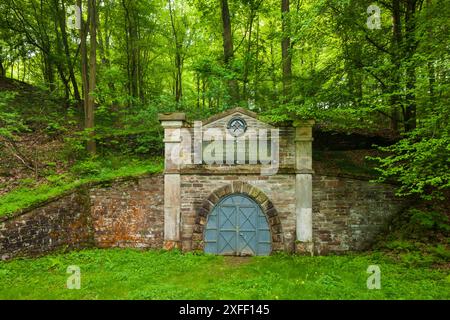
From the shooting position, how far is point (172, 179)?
9.77 metres

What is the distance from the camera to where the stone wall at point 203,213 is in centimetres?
937

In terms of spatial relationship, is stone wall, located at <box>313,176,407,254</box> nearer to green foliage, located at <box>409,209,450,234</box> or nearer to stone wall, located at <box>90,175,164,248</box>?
green foliage, located at <box>409,209,450,234</box>

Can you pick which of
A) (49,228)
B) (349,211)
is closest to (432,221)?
(349,211)

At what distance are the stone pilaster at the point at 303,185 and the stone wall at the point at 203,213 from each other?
19 centimetres

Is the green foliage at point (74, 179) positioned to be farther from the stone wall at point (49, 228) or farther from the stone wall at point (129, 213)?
the stone wall at point (129, 213)

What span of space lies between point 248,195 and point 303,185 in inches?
69.4

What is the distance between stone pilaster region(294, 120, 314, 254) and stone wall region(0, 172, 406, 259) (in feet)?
0.64

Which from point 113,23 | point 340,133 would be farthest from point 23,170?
point 340,133

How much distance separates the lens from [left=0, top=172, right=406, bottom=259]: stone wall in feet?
30.7

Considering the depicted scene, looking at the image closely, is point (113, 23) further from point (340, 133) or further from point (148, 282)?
point (148, 282)

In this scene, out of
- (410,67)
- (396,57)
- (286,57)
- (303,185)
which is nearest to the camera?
(410,67)

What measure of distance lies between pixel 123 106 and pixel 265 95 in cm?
939

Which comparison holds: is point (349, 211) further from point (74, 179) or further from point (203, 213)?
point (74, 179)

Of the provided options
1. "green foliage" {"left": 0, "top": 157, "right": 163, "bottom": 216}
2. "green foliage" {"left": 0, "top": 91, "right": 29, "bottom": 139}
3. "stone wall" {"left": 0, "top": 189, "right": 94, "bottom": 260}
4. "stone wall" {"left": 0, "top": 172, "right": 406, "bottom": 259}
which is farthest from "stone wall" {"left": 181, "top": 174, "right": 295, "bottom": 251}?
"green foliage" {"left": 0, "top": 91, "right": 29, "bottom": 139}
